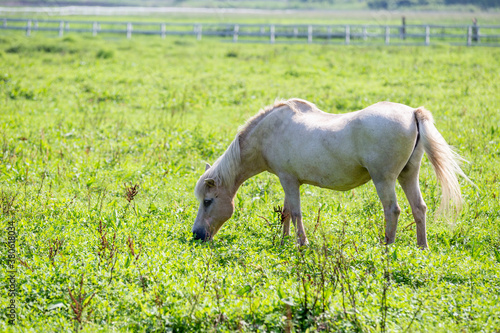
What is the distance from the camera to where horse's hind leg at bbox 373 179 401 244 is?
5617 mm

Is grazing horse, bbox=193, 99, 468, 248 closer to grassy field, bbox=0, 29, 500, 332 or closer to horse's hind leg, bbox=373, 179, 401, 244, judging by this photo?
horse's hind leg, bbox=373, 179, 401, 244

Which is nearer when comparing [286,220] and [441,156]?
[441,156]

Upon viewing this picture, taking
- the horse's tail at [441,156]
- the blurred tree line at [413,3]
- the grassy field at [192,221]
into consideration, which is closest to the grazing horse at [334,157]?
the horse's tail at [441,156]

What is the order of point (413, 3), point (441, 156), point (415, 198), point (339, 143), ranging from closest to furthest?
point (441, 156)
point (339, 143)
point (415, 198)
point (413, 3)

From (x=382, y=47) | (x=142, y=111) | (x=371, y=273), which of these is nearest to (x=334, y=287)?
(x=371, y=273)

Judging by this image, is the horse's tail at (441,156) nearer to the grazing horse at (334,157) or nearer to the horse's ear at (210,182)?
the grazing horse at (334,157)

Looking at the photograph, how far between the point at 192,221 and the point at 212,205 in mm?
556

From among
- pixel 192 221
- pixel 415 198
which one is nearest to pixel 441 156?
pixel 415 198

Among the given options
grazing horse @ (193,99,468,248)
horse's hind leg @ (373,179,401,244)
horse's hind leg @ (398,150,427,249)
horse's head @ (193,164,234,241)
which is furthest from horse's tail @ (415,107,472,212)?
horse's head @ (193,164,234,241)

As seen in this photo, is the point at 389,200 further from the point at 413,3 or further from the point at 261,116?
the point at 413,3

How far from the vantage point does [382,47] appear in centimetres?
2442

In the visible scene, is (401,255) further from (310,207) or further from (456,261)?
(310,207)

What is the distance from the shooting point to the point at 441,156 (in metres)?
5.63

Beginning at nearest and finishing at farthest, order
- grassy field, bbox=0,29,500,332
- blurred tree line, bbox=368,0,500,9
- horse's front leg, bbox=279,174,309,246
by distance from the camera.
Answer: grassy field, bbox=0,29,500,332
horse's front leg, bbox=279,174,309,246
blurred tree line, bbox=368,0,500,9
